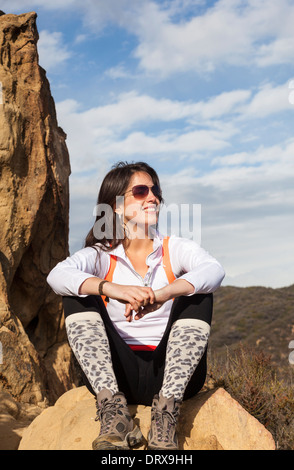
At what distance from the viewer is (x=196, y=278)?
10.2 feet

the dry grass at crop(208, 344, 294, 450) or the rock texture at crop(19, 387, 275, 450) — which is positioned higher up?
the rock texture at crop(19, 387, 275, 450)

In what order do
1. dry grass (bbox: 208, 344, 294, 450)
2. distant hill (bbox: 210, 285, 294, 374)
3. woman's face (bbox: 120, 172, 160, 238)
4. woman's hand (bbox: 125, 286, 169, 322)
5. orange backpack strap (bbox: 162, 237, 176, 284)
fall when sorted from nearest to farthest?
woman's hand (bbox: 125, 286, 169, 322) < orange backpack strap (bbox: 162, 237, 176, 284) < woman's face (bbox: 120, 172, 160, 238) < dry grass (bbox: 208, 344, 294, 450) < distant hill (bbox: 210, 285, 294, 374)

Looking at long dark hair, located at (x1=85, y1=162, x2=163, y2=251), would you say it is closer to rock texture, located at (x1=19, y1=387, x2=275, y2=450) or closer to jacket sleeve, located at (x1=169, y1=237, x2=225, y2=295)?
jacket sleeve, located at (x1=169, y1=237, x2=225, y2=295)

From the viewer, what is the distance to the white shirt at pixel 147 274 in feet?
10.3

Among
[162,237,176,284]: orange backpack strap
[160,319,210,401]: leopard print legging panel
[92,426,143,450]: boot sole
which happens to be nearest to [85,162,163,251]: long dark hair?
[162,237,176,284]: orange backpack strap

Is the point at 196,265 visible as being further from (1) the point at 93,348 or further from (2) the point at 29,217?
(2) the point at 29,217

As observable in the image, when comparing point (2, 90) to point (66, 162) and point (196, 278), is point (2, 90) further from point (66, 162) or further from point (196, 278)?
point (196, 278)

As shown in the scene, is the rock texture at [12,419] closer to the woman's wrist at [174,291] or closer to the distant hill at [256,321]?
the woman's wrist at [174,291]

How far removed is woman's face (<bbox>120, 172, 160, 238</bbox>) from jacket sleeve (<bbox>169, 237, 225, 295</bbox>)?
0.23 meters

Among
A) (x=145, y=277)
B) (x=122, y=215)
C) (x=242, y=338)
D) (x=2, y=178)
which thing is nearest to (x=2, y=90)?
(x=2, y=178)

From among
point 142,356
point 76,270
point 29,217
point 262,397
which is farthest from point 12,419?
point 262,397

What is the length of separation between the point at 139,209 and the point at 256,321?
1842cm

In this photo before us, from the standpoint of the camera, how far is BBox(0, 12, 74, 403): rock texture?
543 cm

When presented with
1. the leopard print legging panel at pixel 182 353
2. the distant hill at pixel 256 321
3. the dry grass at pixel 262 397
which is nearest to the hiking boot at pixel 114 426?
the leopard print legging panel at pixel 182 353
